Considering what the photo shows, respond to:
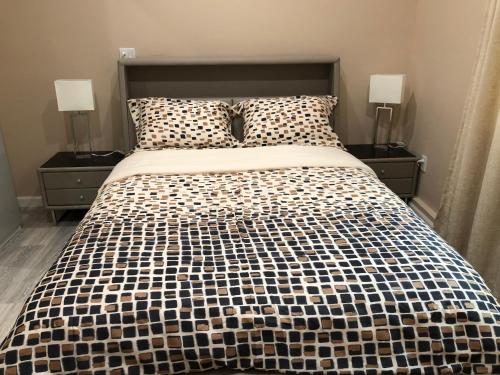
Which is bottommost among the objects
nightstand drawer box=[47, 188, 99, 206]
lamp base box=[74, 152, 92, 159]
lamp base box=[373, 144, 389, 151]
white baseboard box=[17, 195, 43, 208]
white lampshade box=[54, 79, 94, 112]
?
white baseboard box=[17, 195, 43, 208]

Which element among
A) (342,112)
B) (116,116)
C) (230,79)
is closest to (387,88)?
(342,112)

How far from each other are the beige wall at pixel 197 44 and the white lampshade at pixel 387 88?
0.22 metres

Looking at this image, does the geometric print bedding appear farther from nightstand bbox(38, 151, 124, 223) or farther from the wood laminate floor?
nightstand bbox(38, 151, 124, 223)

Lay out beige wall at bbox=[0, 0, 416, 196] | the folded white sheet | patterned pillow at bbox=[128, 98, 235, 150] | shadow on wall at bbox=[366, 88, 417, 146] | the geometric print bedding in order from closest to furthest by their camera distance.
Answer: the geometric print bedding
the folded white sheet
patterned pillow at bbox=[128, 98, 235, 150]
beige wall at bbox=[0, 0, 416, 196]
shadow on wall at bbox=[366, 88, 417, 146]

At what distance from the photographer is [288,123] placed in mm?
2766

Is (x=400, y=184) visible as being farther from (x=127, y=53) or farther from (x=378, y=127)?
(x=127, y=53)

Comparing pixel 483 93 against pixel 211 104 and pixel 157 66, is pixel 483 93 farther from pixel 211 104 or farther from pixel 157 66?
pixel 157 66

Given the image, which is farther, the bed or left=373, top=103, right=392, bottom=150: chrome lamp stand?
left=373, top=103, right=392, bottom=150: chrome lamp stand

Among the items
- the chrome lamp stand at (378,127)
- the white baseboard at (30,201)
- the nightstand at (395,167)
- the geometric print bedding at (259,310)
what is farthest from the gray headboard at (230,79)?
the geometric print bedding at (259,310)

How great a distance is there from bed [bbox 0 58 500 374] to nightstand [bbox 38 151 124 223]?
1.18m

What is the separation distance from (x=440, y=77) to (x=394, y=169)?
2.24ft

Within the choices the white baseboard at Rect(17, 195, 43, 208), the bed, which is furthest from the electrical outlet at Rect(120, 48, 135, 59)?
the bed

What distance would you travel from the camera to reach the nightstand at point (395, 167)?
2.98 meters

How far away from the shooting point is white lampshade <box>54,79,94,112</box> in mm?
2775
